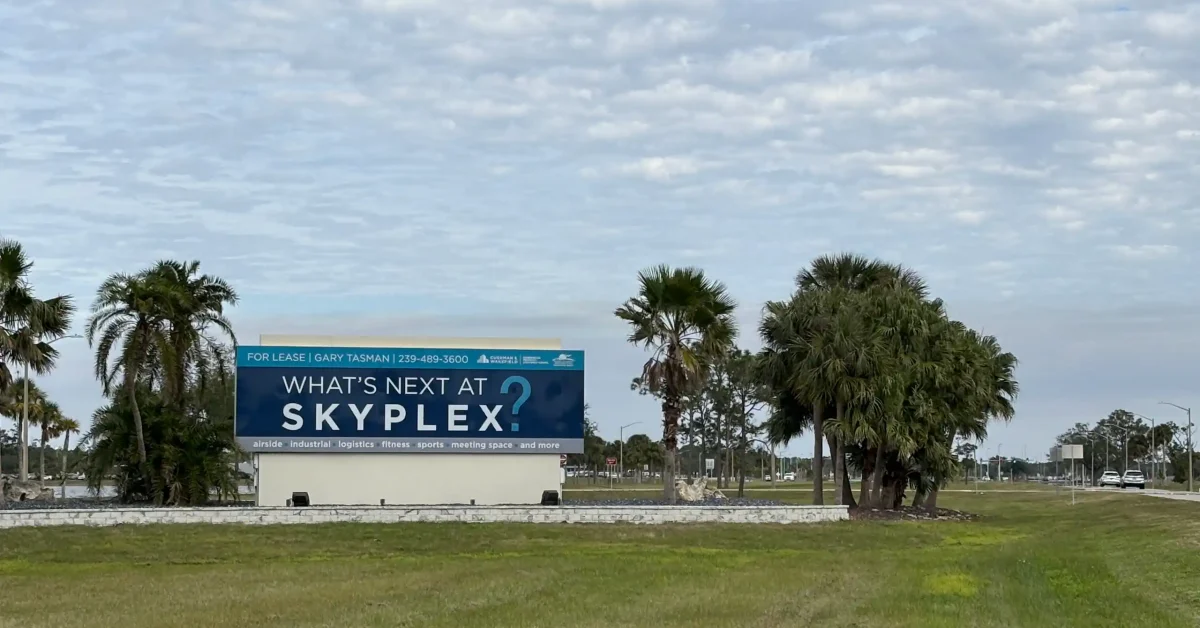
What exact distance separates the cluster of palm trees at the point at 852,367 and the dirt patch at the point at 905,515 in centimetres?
96

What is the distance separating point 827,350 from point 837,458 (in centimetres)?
531

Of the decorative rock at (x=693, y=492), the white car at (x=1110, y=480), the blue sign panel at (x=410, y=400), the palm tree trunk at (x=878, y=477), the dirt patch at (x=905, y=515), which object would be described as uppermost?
the blue sign panel at (x=410, y=400)

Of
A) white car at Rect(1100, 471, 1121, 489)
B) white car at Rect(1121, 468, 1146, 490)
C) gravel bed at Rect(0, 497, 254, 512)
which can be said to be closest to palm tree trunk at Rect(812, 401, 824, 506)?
gravel bed at Rect(0, 497, 254, 512)

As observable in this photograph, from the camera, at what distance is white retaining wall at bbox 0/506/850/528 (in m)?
32.8

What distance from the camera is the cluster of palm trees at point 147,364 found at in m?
37.3

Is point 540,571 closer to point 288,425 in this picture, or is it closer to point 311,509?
point 311,509

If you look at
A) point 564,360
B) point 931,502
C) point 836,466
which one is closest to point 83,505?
point 564,360

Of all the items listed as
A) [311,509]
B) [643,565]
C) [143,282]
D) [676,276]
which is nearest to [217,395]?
[143,282]

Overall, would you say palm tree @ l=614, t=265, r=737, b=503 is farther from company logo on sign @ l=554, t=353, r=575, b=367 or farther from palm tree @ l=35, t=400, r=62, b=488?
palm tree @ l=35, t=400, r=62, b=488

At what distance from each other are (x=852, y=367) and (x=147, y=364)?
21.6 metres

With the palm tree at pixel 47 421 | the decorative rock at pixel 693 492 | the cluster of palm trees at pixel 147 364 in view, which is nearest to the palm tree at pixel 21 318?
the cluster of palm trees at pixel 147 364

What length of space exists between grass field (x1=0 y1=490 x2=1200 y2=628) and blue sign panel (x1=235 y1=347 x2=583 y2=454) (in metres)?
5.15

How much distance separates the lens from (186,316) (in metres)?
39.0

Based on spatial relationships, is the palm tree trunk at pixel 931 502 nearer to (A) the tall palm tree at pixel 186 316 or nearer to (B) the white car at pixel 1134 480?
(A) the tall palm tree at pixel 186 316
